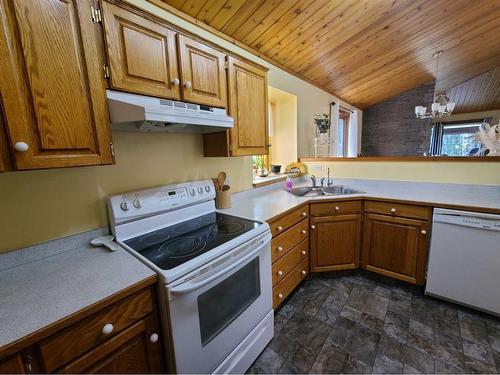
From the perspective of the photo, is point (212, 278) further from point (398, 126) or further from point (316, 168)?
point (398, 126)

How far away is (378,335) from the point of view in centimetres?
153

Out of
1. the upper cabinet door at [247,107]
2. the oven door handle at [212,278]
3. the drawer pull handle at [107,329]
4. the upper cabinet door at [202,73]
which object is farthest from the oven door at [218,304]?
the upper cabinet door at [202,73]

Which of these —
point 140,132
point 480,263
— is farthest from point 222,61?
point 480,263

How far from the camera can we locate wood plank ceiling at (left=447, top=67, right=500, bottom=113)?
296 centimetres

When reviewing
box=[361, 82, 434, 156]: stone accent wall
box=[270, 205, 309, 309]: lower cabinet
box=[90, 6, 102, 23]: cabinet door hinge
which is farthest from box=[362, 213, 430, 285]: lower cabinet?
box=[361, 82, 434, 156]: stone accent wall

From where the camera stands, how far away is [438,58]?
3.32m

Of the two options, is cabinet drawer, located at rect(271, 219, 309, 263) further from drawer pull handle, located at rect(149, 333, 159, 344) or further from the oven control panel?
drawer pull handle, located at rect(149, 333, 159, 344)

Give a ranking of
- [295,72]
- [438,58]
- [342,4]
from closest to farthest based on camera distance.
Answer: [342,4] → [295,72] → [438,58]

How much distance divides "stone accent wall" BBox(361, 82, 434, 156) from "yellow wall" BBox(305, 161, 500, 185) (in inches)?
110

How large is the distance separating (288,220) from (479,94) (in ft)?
12.6

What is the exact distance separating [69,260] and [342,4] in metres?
2.58

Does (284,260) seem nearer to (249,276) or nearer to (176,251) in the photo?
(249,276)

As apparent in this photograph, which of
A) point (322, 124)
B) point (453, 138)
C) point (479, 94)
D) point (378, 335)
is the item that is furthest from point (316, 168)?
point (479, 94)

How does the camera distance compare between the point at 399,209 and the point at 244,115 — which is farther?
the point at 399,209
